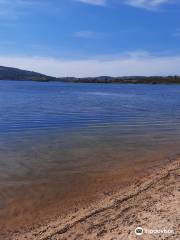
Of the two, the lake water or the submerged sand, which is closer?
the submerged sand

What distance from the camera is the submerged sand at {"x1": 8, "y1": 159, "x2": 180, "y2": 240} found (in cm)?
715

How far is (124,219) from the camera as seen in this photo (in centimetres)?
798

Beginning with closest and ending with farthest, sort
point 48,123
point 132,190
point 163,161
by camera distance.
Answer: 1. point 132,190
2. point 163,161
3. point 48,123

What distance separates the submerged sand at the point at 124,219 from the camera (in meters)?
7.15

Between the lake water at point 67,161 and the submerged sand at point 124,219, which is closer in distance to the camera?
the submerged sand at point 124,219

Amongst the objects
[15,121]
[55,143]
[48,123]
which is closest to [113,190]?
[55,143]

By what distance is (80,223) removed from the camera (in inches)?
322

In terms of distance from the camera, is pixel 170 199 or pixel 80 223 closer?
pixel 80 223

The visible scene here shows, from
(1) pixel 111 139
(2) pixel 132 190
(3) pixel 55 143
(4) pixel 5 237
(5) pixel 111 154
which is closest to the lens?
(4) pixel 5 237

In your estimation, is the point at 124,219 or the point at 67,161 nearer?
the point at 124,219

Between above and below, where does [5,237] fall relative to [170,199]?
below

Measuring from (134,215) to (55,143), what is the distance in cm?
996

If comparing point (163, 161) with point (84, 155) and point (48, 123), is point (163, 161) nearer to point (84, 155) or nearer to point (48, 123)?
point (84, 155)

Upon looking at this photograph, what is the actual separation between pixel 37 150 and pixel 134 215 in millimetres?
8623
